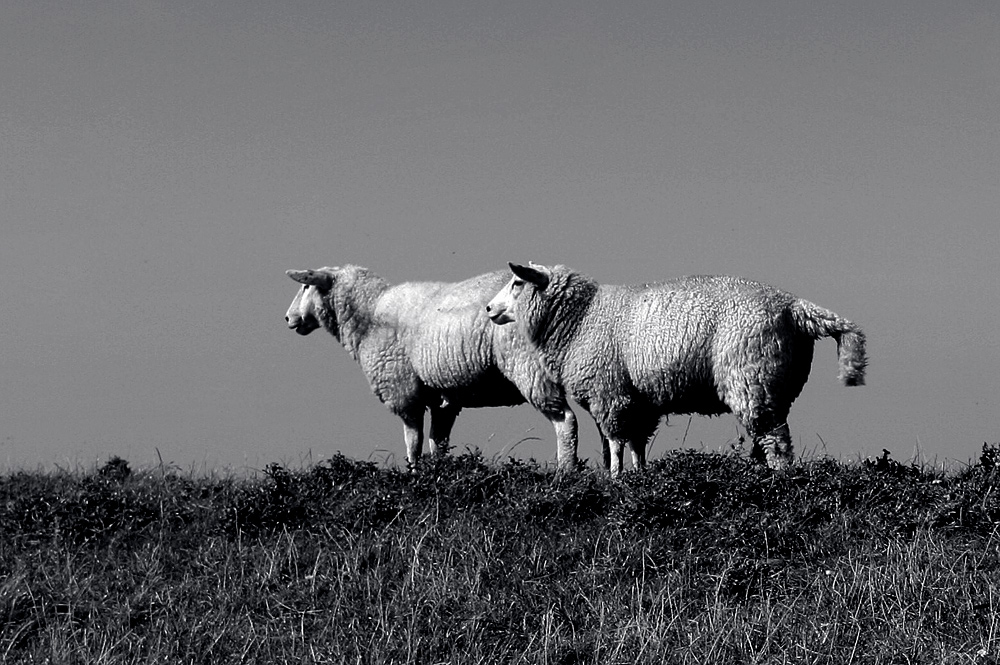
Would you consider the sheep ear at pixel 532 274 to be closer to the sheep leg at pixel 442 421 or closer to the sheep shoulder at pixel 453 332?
the sheep shoulder at pixel 453 332

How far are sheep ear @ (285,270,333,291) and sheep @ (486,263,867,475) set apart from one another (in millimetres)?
3326

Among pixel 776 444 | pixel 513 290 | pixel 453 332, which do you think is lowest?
pixel 776 444

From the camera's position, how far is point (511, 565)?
346 inches

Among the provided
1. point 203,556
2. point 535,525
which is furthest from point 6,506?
point 535,525

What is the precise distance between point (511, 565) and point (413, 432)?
5.98 m

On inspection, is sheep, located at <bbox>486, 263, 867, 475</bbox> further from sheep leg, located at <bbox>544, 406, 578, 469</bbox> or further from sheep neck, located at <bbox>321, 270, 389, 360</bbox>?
sheep neck, located at <bbox>321, 270, 389, 360</bbox>

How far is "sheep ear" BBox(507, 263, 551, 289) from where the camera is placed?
42.7 feet

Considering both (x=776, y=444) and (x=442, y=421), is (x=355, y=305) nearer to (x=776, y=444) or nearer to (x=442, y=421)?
(x=442, y=421)

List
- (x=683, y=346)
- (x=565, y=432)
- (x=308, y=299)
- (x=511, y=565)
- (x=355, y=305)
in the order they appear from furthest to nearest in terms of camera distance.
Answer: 1. (x=308, y=299)
2. (x=355, y=305)
3. (x=565, y=432)
4. (x=683, y=346)
5. (x=511, y=565)

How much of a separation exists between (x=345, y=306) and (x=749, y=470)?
6742 mm

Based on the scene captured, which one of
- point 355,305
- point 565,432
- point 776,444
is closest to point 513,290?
point 565,432

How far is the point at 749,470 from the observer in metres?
10.1

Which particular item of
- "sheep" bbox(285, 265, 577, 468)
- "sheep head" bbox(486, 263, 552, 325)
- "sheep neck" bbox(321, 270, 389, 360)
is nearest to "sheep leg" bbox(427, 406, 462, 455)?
"sheep" bbox(285, 265, 577, 468)

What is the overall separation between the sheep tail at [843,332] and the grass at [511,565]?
4.54 feet
